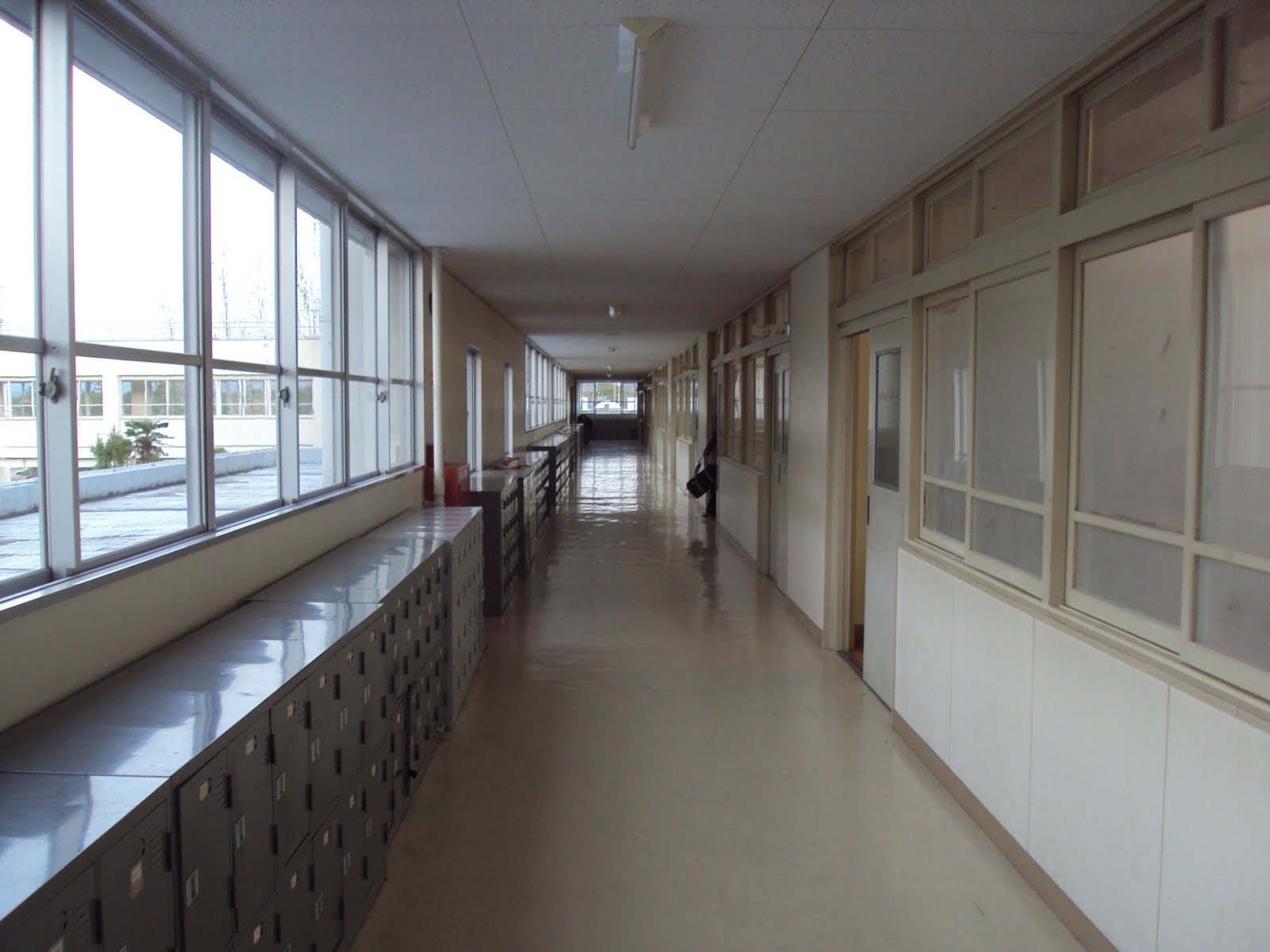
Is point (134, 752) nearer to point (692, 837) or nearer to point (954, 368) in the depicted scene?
point (692, 837)

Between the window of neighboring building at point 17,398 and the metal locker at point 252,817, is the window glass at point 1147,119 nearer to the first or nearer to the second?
the metal locker at point 252,817

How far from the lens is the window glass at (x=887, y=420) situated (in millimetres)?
4742

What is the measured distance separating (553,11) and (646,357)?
1632 centimetres

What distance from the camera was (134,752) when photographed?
1765mm

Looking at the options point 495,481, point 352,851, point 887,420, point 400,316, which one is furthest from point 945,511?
point 495,481

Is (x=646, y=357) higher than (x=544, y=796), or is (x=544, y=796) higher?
(x=646, y=357)

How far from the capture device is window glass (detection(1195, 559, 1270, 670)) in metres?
2.01

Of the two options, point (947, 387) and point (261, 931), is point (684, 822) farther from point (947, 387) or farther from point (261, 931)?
point (947, 387)

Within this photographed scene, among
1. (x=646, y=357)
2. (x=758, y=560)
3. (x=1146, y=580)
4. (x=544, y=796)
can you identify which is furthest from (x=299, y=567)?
(x=646, y=357)

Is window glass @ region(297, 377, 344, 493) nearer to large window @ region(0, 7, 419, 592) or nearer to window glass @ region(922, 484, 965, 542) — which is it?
large window @ region(0, 7, 419, 592)

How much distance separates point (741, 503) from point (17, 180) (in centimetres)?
781

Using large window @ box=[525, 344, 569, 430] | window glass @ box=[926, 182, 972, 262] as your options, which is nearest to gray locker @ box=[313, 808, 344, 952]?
window glass @ box=[926, 182, 972, 262]

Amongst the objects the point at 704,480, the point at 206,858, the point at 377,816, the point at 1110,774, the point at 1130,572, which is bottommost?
the point at 377,816

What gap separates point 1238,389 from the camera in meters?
2.11
